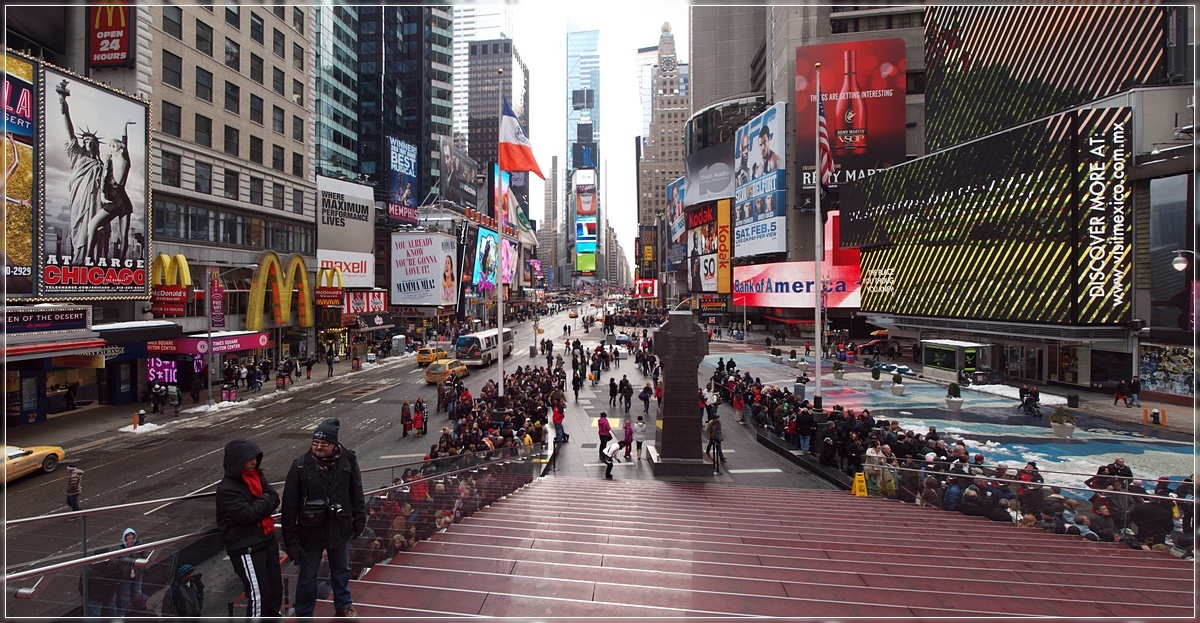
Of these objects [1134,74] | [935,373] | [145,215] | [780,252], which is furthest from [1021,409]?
[780,252]

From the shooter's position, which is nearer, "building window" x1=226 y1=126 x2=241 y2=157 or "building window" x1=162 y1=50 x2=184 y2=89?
"building window" x1=162 y1=50 x2=184 y2=89

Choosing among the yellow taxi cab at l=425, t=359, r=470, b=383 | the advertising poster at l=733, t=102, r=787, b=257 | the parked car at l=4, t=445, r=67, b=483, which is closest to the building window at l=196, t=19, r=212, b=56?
the yellow taxi cab at l=425, t=359, r=470, b=383

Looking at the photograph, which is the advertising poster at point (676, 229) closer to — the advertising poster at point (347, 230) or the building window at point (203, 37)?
the advertising poster at point (347, 230)

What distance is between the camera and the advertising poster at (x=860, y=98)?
2446 inches

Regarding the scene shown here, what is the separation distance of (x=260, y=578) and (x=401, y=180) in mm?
69024

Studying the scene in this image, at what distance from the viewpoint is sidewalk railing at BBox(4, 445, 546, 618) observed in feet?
15.0

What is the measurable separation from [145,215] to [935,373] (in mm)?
41173

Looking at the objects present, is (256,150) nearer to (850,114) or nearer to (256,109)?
(256,109)

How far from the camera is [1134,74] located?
29.9 meters

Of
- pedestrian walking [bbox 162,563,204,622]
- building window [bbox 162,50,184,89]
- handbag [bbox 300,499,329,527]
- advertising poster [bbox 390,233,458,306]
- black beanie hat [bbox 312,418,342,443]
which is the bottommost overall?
pedestrian walking [bbox 162,563,204,622]

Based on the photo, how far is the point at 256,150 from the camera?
3800 cm

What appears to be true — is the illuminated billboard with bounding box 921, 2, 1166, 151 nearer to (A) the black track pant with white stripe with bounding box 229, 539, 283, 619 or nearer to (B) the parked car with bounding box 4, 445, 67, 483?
(A) the black track pant with white stripe with bounding box 229, 539, 283, 619

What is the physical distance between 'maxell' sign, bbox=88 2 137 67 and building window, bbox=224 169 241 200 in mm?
7770

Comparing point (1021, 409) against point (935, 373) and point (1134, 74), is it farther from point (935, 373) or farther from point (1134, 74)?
point (1134, 74)
